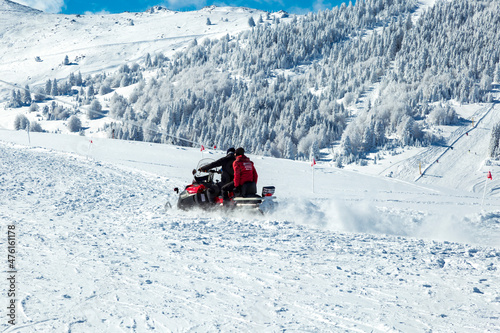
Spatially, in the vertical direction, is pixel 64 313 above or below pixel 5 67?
below

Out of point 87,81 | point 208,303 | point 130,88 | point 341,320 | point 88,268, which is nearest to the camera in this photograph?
point 341,320

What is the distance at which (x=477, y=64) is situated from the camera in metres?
98.4

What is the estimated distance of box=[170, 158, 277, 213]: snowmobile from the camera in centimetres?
947

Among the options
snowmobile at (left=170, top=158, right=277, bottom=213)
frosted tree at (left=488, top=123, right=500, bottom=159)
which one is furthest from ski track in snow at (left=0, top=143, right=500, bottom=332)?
frosted tree at (left=488, top=123, right=500, bottom=159)

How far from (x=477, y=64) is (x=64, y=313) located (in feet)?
385

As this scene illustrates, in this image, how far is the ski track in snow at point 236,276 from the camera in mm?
3879

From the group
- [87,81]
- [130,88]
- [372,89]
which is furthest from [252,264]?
[87,81]

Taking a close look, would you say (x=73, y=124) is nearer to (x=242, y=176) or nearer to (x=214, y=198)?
(x=214, y=198)

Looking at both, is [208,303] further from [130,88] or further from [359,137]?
[130,88]

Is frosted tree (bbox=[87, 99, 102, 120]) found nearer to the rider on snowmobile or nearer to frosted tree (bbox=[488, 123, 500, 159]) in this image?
frosted tree (bbox=[488, 123, 500, 159])

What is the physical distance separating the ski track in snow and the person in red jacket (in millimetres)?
714

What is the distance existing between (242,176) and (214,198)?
1042 millimetres

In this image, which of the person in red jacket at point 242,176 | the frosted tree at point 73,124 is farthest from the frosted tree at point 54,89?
the person in red jacket at point 242,176

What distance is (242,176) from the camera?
383 inches
